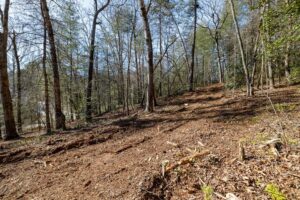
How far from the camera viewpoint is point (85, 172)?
4.68m

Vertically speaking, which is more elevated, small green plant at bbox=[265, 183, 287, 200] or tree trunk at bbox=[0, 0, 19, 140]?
tree trunk at bbox=[0, 0, 19, 140]

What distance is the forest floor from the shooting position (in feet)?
11.4

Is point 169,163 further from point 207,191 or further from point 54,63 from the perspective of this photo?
point 54,63

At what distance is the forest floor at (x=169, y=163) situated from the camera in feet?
11.4

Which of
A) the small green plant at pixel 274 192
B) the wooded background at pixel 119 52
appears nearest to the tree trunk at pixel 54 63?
the wooded background at pixel 119 52

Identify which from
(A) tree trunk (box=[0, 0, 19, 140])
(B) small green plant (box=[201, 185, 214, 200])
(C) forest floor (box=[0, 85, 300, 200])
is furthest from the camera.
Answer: (A) tree trunk (box=[0, 0, 19, 140])

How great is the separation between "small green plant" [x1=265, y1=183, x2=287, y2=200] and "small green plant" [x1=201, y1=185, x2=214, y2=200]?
0.74 m

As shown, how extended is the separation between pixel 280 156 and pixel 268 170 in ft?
1.59

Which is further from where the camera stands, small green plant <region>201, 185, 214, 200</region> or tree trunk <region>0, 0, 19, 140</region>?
tree trunk <region>0, 0, 19, 140</region>

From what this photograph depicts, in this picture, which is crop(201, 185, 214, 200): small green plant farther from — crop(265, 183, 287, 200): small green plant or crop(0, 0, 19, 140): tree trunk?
crop(0, 0, 19, 140): tree trunk

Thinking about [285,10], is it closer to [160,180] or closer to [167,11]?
[160,180]

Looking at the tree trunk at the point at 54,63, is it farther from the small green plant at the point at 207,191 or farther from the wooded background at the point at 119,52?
the small green plant at the point at 207,191

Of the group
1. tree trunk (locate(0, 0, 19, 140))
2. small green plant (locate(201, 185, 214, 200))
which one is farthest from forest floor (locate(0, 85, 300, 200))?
tree trunk (locate(0, 0, 19, 140))

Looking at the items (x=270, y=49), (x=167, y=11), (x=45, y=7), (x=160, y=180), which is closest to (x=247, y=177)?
(x=160, y=180)
